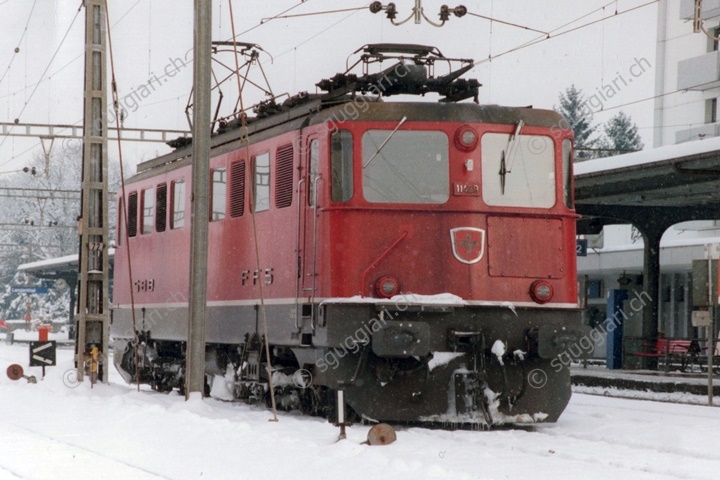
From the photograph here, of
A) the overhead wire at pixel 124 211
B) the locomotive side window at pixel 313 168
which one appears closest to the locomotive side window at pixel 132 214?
the overhead wire at pixel 124 211

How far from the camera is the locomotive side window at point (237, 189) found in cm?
1593

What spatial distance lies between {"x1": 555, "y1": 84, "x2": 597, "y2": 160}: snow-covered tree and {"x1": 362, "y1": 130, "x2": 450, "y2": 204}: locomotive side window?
72.2 metres

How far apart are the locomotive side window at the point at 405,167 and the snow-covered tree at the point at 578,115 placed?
72.2m

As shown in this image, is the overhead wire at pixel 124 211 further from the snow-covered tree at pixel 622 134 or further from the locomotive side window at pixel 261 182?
the snow-covered tree at pixel 622 134

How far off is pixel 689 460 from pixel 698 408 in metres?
7.44

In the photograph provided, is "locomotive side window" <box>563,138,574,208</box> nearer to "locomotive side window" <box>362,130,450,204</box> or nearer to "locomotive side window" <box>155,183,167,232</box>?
"locomotive side window" <box>362,130,450,204</box>

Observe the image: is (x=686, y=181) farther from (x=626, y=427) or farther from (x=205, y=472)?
(x=205, y=472)

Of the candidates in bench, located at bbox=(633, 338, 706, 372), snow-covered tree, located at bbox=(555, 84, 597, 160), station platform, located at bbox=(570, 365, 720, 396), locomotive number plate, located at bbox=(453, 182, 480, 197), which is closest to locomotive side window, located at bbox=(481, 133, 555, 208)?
locomotive number plate, located at bbox=(453, 182, 480, 197)

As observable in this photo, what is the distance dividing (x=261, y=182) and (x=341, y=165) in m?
2.20

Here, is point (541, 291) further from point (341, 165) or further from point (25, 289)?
point (25, 289)

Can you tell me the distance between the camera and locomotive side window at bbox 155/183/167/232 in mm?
19141

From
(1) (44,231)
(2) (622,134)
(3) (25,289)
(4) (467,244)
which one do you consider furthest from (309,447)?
(1) (44,231)

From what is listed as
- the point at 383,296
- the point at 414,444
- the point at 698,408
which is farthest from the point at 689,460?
the point at 698,408

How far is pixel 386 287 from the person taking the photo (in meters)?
13.3
